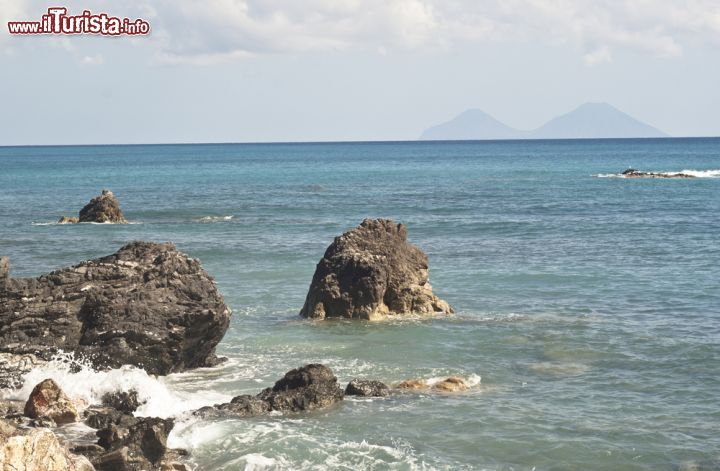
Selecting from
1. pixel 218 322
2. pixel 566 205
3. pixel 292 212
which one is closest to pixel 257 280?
pixel 218 322

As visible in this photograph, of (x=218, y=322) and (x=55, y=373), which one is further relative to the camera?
(x=218, y=322)

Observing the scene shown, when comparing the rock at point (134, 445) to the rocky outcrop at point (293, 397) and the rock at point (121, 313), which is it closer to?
the rocky outcrop at point (293, 397)

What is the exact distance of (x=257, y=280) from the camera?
37.7 meters

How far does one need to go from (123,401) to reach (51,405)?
72.3 inches

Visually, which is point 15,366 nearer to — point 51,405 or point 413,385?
point 51,405

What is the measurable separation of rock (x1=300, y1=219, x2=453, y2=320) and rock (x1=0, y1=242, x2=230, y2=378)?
279 inches

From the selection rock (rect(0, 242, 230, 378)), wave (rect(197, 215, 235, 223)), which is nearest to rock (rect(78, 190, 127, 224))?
wave (rect(197, 215, 235, 223))

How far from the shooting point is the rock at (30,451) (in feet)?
41.4

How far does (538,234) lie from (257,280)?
20.0 m

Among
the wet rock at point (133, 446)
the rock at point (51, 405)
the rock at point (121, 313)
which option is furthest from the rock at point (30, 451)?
the rock at point (121, 313)

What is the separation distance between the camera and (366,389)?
21312 millimetres

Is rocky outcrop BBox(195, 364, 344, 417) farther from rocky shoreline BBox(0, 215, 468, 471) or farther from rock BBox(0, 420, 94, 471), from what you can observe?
rock BBox(0, 420, 94, 471)

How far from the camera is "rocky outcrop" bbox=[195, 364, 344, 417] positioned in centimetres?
1973

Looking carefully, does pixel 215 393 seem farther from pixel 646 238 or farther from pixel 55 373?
pixel 646 238
